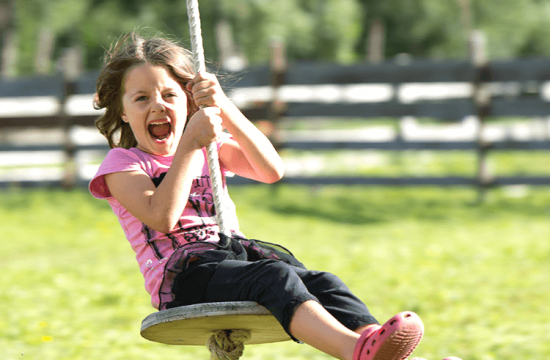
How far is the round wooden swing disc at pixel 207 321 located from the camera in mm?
1820

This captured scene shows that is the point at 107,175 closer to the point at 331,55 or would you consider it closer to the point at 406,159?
the point at 406,159

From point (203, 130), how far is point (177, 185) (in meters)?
0.18

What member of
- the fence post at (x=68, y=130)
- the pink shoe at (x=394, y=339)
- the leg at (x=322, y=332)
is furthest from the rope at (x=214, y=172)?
the fence post at (x=68, y=130)

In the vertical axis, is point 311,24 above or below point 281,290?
above

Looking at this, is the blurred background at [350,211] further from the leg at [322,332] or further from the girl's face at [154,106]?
the leg at [322,332]

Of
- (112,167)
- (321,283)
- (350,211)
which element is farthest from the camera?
(350,211)

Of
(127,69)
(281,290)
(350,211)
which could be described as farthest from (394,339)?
(350,211)

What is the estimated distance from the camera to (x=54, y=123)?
8.48 m

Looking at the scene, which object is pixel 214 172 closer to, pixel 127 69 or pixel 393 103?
pixel 127 69

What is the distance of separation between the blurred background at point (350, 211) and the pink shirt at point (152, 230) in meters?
0.57

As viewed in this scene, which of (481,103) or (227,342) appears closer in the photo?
(227,342)

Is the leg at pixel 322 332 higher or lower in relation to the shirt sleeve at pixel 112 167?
lower

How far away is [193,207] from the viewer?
2.19 metres

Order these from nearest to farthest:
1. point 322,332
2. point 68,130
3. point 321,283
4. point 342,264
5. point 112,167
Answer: point 322,332 → point 321,283 → point 112,167 → point 342,264 → point 68,130
